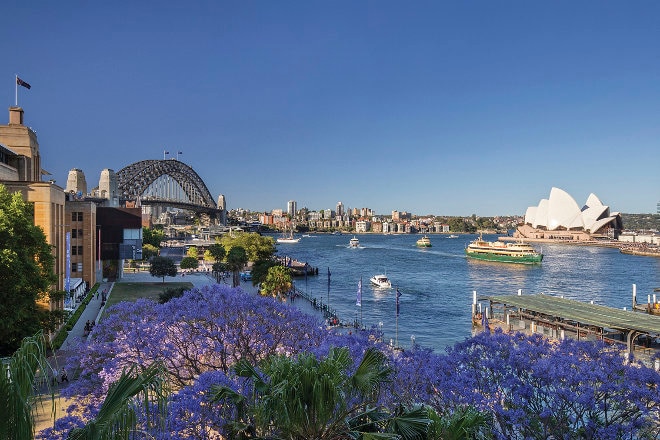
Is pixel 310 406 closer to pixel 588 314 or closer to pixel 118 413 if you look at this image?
pixel 118 413

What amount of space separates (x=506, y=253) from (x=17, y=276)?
110891mm

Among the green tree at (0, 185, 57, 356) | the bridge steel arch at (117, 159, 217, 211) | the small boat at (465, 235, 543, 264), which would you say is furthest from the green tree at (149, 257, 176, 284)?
the bridge steel arch at (117, 159, 217, 211)

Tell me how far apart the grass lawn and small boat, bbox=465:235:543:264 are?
83.8 m

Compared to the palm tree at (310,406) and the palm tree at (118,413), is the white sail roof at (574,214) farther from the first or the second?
the palm tree at (118,413)

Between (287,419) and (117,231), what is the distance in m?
53.5

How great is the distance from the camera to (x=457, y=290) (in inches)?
2746

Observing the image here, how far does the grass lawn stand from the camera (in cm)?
4379

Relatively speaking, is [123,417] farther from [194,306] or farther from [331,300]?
[331,300]

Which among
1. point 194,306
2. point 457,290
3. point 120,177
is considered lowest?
point 457,290

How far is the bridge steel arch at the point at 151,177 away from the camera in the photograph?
15925 centimetres

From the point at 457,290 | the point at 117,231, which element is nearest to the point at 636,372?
the point at 117,231

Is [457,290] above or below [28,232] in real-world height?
below

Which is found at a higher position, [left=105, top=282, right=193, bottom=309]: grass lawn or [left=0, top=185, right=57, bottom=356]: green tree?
[left=0, top=185, right=57, bottom=356]: green tree

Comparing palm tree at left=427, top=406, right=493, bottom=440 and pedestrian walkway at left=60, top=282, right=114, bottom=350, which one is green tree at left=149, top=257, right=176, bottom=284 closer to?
pedestrian walkway at left=60, top=282, right=114, bottom=350
